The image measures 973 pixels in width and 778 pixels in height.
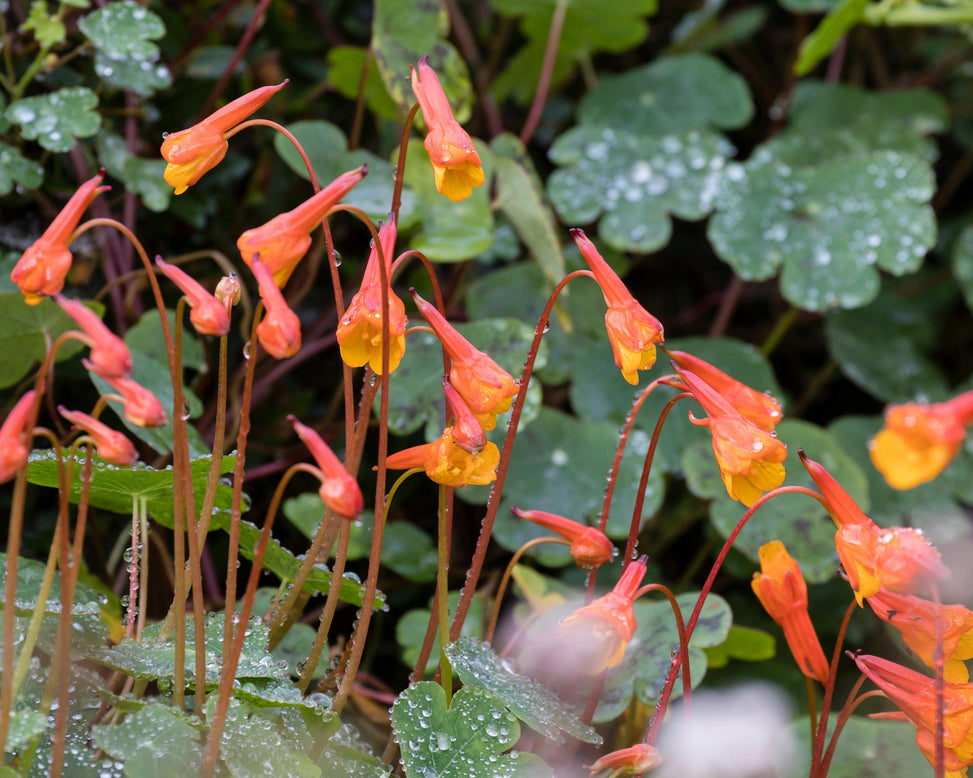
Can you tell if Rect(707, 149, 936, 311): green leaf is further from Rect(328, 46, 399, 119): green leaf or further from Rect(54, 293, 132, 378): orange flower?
Rect(54, 293, 132, 378): orange flower

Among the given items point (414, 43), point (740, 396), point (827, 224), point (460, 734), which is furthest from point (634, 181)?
point (460, 734)

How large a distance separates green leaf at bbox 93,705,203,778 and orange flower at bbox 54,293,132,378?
257 mm

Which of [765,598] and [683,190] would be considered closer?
[765,598]

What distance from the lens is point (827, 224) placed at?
1504 mm

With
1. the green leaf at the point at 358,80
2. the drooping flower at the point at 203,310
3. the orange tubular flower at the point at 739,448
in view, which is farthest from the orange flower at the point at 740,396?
the green leaf at the point at 358,80

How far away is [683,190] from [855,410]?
725 mm

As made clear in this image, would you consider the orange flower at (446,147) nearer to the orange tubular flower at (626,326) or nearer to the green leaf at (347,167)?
the orange tubular flower at (626,326)

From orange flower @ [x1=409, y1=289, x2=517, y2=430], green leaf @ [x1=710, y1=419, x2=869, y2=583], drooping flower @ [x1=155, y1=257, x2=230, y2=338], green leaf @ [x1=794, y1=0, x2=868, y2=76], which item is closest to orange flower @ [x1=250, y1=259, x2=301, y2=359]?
drooping flower @ [x1=155, y1=257, x2=230, y2=338]

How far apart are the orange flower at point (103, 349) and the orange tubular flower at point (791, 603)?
0.57m

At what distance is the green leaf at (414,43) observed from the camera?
1.32 metres

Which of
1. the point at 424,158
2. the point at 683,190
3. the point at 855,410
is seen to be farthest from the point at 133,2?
the point at 855,410

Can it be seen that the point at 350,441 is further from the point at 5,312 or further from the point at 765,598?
the point at 5,312

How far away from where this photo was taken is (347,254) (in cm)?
162

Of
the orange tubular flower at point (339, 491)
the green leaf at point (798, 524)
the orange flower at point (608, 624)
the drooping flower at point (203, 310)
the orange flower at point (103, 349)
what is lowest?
the green leaf at point (798, 524)
